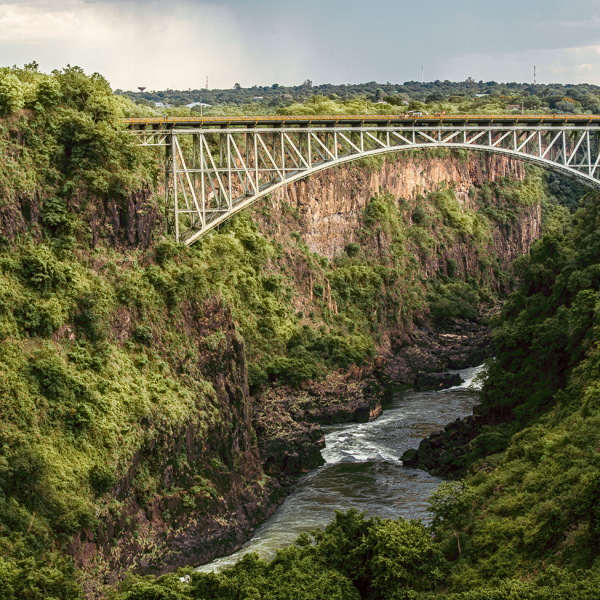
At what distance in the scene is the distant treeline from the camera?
4688 inches

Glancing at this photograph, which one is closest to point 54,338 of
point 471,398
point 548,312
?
point 548,312

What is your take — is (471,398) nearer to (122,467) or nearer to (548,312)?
(548,312)

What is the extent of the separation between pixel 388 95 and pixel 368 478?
324 feet

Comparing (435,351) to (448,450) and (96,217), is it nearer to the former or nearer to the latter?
(448,450)

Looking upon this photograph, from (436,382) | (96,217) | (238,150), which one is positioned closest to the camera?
(96,217)

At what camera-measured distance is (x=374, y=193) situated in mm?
81875

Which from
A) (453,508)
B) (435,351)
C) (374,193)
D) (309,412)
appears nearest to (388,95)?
(374,193)

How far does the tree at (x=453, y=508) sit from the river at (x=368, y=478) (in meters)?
6.57

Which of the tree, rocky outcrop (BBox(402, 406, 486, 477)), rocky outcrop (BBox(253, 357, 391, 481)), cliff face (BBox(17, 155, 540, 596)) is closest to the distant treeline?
cliff face (BBox(17, 155, 540, 596))

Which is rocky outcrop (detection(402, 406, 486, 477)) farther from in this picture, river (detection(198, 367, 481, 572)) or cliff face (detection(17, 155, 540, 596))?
cliff face (detection(17, 155, 540, 596))

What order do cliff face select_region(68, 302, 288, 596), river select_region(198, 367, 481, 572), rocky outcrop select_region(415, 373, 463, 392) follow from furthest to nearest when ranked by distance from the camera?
1. rocky outcrop select_region(415, 373, 463, 392)
2. river select_region(198, 367, 481, 572)
3. cliff face select_region(68, 302, 288, 596)

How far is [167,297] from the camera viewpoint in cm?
4812

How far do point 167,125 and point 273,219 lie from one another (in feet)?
54.7

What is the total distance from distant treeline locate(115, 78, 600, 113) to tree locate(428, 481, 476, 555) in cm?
6784
